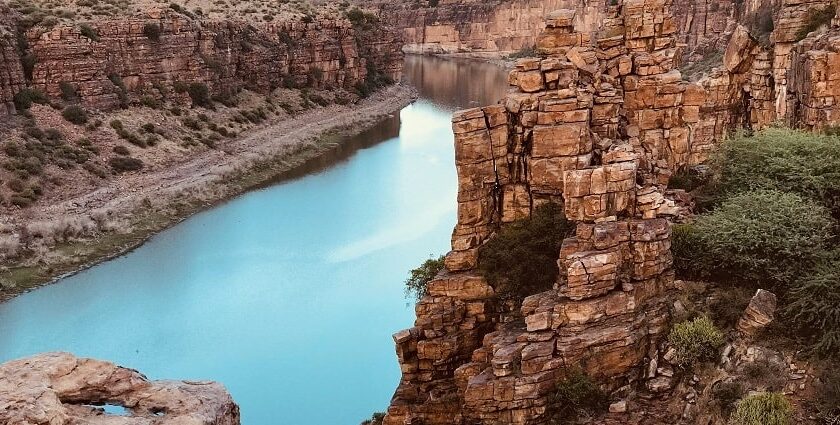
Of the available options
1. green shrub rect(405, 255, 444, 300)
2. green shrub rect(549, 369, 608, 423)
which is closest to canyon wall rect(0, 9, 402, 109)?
green shrub rect(405, 255, 444, 300)

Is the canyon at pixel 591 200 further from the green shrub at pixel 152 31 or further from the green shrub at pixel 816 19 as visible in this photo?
the green shrub at pixel 152 31

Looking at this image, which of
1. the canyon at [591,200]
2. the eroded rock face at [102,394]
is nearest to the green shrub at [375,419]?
the canyon at [591,200]

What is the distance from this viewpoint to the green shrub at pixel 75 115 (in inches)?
2157

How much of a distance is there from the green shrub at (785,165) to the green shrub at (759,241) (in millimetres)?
669

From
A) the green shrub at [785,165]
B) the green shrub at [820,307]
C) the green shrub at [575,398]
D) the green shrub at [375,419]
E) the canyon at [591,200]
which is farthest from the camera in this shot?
the green shrub at [375,419]

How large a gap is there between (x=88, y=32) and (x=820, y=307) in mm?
53264

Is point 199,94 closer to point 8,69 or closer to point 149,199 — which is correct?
point 8,69

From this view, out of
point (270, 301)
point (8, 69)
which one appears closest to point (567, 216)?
point (270, 301)

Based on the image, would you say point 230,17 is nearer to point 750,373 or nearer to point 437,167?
point 437,167

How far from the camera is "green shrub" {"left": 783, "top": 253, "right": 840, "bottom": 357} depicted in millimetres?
16500

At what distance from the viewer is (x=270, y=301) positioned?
118ft

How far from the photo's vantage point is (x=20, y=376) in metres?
12.0

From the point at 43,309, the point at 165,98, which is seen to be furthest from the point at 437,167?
the point at 43,309

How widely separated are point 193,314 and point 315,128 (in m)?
39.4
